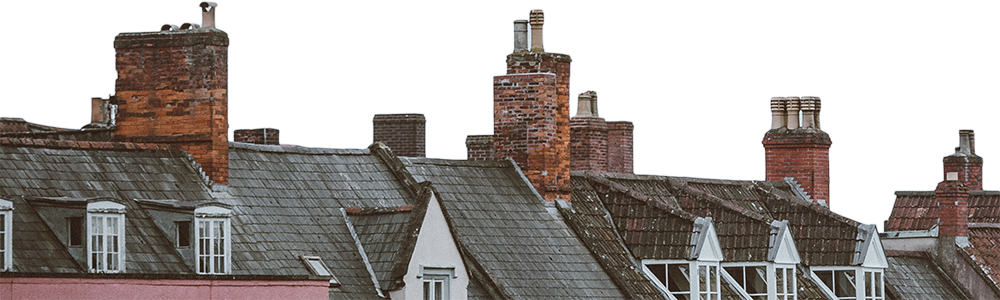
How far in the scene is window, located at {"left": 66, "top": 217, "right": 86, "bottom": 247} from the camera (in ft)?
89.8

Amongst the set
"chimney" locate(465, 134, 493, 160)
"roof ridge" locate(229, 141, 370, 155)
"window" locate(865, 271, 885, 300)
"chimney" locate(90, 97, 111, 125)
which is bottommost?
"window" locate(865, 271, 885, 300)

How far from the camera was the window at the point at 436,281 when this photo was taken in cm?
3181

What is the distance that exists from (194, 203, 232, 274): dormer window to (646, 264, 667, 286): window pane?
11.2m

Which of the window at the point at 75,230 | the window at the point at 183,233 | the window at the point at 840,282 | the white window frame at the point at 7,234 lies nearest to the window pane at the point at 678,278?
the window at the point at 840,282

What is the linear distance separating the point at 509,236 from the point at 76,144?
8955mm

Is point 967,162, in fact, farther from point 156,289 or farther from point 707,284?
point 156,289

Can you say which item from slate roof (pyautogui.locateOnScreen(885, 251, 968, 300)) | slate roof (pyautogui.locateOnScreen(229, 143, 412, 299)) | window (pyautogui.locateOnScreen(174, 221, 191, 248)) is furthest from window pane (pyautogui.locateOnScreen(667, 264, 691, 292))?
window (pyautogui.locateOnScreen(174, 221, 191, 248))

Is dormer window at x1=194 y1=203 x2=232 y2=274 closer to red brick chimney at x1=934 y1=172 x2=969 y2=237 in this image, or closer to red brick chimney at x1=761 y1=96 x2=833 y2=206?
red brick chimney at x1=761 y1=96 x2=833 y2=206

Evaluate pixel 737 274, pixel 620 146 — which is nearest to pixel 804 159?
pixel 620 146

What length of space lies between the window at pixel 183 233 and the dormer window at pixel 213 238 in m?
0.26

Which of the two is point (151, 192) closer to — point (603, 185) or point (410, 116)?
point (603, 185)

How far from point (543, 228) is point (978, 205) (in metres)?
21.8

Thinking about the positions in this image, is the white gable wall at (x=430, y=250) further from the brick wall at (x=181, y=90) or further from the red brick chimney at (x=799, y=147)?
the red brick chimney at (x=799, y=147)

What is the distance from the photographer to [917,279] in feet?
153
